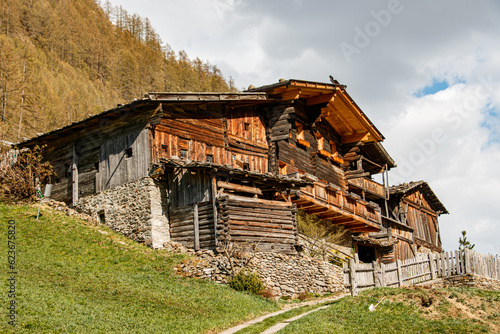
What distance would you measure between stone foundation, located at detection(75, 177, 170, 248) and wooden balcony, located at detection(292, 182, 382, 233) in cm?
691

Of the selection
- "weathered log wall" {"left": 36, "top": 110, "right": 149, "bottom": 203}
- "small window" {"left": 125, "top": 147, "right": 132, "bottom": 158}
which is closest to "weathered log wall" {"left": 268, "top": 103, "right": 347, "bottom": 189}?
"weathered log wall" {"left": 36, "top": 110, "right": 149, "bottom": 203}

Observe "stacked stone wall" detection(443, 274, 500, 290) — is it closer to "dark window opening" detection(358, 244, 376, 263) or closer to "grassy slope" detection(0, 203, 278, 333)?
"grassy slope" detection(0, 203, 278, 333)

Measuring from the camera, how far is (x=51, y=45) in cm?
9975

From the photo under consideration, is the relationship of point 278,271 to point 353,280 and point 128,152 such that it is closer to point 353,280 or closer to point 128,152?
point 353,280

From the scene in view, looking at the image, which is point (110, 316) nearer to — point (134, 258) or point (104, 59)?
point (134, 258)

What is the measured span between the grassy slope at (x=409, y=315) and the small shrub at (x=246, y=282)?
4621mm

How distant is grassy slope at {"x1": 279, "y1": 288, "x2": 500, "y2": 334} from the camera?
13875 millimetres

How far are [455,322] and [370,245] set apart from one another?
67.6ft

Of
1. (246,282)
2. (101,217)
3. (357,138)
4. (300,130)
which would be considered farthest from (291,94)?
(246,282)

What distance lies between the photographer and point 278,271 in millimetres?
22438

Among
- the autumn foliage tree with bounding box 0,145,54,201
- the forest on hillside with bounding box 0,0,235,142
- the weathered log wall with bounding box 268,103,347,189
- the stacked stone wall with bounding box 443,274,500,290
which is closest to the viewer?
the stacked stone wall with bounding box 443,274,500,290

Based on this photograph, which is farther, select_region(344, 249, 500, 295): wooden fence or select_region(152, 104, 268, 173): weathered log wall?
select_region(152, 104, 268, 173): weathered log wall

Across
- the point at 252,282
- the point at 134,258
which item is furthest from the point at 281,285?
the point at 134,258

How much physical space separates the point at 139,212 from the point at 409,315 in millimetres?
14018
